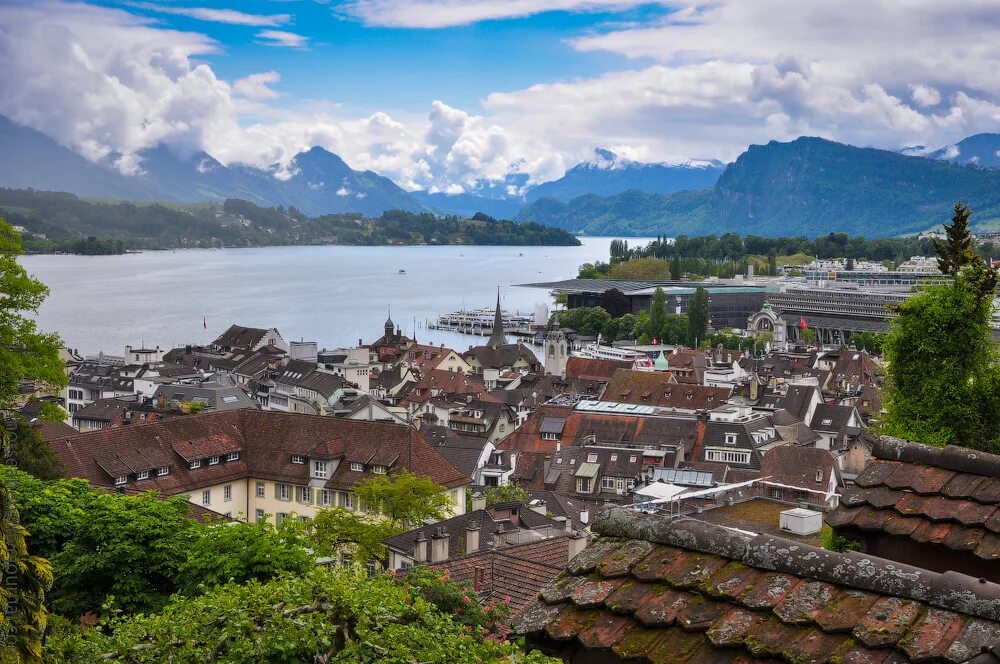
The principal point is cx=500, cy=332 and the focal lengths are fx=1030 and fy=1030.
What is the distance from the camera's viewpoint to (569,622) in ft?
14.3

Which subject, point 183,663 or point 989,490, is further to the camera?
point 183,663

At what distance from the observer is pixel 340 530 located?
72.8 feet

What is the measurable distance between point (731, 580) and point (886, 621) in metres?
0.62

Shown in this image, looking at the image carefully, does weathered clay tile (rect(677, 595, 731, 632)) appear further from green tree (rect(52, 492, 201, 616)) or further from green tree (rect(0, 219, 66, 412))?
green tree (rect(0, 219, 66, 412))

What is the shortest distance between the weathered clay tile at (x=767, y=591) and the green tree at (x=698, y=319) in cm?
10873

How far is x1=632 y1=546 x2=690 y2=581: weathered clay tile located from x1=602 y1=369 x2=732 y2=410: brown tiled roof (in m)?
51.6

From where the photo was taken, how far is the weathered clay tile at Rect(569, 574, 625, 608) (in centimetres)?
431

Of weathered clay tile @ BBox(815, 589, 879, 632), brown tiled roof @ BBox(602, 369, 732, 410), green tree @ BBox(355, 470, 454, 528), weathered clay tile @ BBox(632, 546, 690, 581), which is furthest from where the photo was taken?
brown tiled roof @ BBox(602, 369, 732, 410)

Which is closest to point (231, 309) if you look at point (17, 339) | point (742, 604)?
point (17, 339)

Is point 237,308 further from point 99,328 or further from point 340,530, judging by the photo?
point 340,530

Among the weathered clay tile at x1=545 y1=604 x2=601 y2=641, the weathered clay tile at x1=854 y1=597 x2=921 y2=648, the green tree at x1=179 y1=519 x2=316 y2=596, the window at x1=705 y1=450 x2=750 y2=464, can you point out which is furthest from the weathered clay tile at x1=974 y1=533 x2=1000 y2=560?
the window at x1=705 y1=450 x2=750 y2=464

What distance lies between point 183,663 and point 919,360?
45.6ft

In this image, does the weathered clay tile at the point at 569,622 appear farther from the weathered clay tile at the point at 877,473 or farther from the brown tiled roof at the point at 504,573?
the brown tiled roof at the point at 504,573

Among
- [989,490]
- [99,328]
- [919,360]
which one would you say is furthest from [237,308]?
[989,490]
